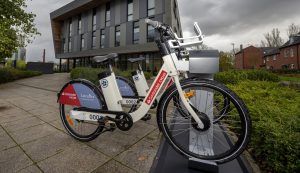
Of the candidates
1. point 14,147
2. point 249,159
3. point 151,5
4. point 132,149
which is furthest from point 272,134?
point 151,5

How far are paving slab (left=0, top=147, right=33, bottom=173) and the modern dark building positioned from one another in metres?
15.8

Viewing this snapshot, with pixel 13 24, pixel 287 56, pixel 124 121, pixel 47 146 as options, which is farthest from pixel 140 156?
pixel 287 56

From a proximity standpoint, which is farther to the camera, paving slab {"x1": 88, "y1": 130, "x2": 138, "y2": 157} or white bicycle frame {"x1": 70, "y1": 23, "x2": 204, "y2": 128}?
paving slab {"x1": 88, "y1": 130, "x2": 138, "y2": 157}

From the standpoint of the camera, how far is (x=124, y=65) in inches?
827

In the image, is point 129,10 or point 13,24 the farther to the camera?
point 129,10

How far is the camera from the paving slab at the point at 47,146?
1.95 meters

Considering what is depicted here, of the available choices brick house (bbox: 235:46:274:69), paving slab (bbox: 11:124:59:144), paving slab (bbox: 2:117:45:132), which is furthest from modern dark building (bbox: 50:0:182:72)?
brick house (bbox: 235:46:274:69)

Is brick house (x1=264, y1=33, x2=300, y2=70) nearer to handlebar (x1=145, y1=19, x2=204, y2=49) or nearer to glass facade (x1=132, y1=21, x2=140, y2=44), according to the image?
glass facade (x1=132, y1=21, x2=140, y2=44)

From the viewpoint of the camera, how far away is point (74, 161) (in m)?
1.82

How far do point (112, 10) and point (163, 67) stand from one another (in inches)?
885

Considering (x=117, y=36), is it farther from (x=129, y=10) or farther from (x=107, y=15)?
(x=107, y=15)

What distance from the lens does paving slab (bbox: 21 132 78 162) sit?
6.40ft

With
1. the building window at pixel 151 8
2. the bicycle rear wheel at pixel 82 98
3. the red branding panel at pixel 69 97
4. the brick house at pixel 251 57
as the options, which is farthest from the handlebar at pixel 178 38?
the brick house at pixel 251 57

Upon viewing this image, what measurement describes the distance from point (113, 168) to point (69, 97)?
4.05ft
